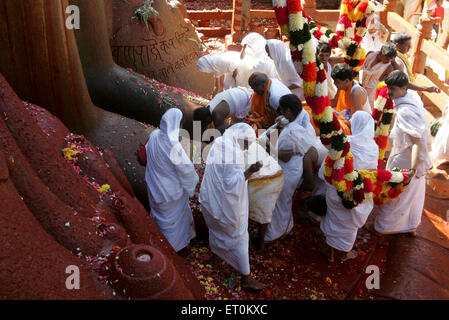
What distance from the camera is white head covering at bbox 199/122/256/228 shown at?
386cm

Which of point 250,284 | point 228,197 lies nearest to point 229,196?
point 228,197

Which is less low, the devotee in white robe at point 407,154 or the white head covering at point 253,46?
the white head covering at point 253,46

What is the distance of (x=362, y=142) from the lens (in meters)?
4.55

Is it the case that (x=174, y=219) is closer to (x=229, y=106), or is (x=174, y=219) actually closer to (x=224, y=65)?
(x=229, y=106)

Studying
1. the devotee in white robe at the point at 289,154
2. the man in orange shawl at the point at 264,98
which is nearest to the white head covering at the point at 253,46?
the man in orange shawl at the point at 264,98

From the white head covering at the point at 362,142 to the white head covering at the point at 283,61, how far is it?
2263 mm

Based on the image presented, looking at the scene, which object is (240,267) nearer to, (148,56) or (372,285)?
(372,285)

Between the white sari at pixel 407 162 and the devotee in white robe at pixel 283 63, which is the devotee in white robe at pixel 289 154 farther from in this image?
the devotee in white robe at pixel 283 63

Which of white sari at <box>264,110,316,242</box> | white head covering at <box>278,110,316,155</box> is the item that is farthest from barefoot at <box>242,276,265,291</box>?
white head covering at <box>278,110,316,155</box>

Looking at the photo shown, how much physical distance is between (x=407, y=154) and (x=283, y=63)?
2467 millimetres

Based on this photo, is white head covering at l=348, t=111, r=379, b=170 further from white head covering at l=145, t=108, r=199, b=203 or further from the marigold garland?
white head covering at l=145, t=108, r=199, b=203

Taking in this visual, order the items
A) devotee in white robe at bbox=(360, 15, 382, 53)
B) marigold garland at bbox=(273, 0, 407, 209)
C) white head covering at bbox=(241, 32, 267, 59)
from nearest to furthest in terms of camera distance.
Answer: marigold garland at bbox=(273, 0, 407, 209) → white head covering at bbox=(241, 32, 267, 59) → devotee in white robe at bbox=(360, 15, 382, 53)

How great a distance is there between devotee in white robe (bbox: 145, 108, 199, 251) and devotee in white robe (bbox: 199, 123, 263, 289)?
0.77 ft

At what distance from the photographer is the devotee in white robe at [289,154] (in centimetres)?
464
